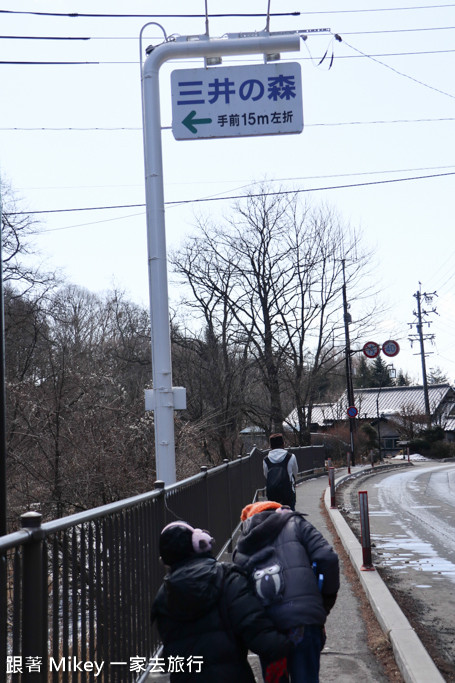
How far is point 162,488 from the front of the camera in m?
5.97

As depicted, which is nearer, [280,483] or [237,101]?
[237,101]

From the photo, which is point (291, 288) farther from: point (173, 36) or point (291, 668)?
point (291, 668)

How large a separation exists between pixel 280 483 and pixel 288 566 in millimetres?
7444

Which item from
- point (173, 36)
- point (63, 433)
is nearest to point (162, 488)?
point (173, 36)

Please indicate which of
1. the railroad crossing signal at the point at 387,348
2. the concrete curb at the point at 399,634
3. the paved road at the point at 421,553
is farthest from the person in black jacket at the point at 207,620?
the railroad crossing signal at the point at 387,348

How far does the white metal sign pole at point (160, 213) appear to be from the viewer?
28.5 feet

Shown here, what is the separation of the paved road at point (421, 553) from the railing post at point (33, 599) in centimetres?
366

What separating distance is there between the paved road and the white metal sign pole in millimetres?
3208

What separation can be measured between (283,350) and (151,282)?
34.0 meters

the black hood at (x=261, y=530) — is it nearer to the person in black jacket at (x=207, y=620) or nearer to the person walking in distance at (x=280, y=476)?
the person in black jacket at (x=207, y=620)

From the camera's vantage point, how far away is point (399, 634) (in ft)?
20.5

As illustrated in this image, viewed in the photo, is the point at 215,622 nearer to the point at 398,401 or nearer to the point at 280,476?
the point at 280,476

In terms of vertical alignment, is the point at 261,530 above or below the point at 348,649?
above

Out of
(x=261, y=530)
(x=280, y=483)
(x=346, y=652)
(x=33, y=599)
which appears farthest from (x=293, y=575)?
(x=280, y=483)
